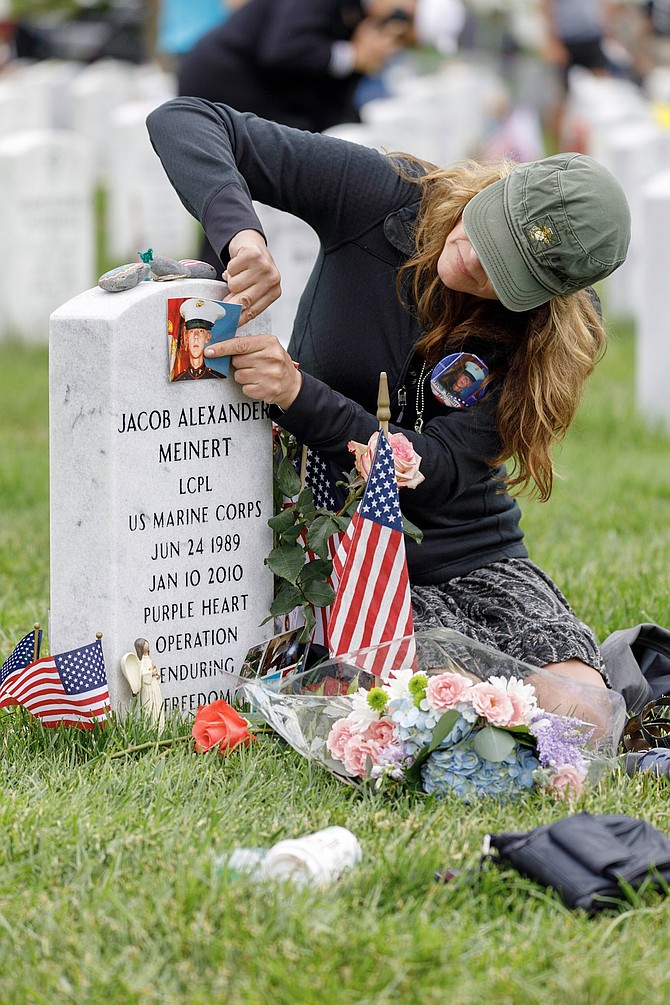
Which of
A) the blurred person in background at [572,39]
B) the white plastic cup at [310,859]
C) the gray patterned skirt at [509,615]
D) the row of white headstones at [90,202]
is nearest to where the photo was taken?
the white plastic cup at [310,859]

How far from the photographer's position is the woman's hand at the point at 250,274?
2.98 metres

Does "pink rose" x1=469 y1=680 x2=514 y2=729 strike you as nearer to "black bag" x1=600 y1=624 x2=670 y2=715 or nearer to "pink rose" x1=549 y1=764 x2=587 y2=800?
"pink rose" x1=549 y1=764 x2=587 y2=800

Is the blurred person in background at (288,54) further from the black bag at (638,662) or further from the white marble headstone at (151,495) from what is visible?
the black bag at (638,662)

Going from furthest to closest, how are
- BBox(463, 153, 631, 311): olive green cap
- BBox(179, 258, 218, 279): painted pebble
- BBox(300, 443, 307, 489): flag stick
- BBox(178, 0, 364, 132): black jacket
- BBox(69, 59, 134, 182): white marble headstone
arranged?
BBox(69, 59, 134, 182): white marble headstone
BBox(178, 0, 364, 132): black jacket
BBox(300, 443, 307, 489): flag stick
BBox(179, 258, 218, 279): painted pebble
BBox(463, 153, 631, 311): olive green cap

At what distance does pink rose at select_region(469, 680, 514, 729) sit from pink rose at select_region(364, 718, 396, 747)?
0.56ft

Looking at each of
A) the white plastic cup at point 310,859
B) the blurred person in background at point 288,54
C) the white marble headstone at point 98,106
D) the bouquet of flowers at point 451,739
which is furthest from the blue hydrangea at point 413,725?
the white marble headstone at point 98,106

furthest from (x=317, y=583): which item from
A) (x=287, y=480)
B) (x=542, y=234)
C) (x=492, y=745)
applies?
(x=542, y=234)

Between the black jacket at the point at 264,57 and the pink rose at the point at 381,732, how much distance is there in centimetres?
385

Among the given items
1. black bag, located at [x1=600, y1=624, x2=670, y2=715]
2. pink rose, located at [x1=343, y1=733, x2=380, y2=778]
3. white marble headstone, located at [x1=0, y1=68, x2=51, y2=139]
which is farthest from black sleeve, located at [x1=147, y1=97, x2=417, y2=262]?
white marble headstone, located at [x1=0, y1=68, x2=51, y2=139]

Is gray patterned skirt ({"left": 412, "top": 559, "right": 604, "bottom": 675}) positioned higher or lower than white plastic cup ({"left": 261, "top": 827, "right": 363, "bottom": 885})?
higher

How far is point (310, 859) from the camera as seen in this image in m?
2.32

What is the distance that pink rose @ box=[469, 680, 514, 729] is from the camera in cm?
271

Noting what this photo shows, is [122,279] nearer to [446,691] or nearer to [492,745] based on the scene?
[446,691]

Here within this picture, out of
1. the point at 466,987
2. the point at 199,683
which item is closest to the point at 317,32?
the point at 199,683
